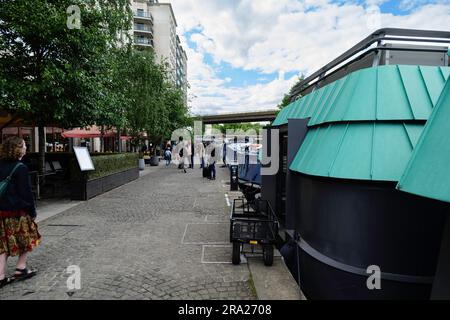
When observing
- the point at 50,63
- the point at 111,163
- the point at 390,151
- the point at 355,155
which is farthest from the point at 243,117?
the point at 390,151

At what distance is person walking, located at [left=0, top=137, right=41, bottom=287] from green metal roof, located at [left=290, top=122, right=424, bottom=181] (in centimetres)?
418

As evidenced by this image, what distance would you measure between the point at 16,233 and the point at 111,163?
33.3ft

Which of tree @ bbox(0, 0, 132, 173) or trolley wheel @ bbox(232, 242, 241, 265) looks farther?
tree @ bbox(0, 0, 132, 173)

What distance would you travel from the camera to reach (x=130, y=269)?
4934 millimetres

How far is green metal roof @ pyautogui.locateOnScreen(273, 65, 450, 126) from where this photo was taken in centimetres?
396

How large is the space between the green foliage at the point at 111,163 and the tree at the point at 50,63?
6.17 feet

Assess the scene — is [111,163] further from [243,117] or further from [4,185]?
[243,117]

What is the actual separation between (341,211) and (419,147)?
161 centimetres

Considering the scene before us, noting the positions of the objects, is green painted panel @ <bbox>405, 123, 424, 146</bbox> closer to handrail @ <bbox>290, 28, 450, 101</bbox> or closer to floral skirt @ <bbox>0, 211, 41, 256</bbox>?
handrail @ <bbox>290, 28, 450, 101</bbox>

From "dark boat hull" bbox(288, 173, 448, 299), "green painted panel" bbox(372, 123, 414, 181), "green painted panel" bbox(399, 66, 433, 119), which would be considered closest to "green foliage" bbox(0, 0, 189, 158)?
"dark boat hull" bbox(288, 173, 448, 299)

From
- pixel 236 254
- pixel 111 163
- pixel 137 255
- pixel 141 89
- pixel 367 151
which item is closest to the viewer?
pixel 367 151

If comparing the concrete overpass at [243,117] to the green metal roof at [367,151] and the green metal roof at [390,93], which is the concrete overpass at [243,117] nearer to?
the green metal roof at [390,93]

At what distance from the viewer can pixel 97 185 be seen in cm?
1222
